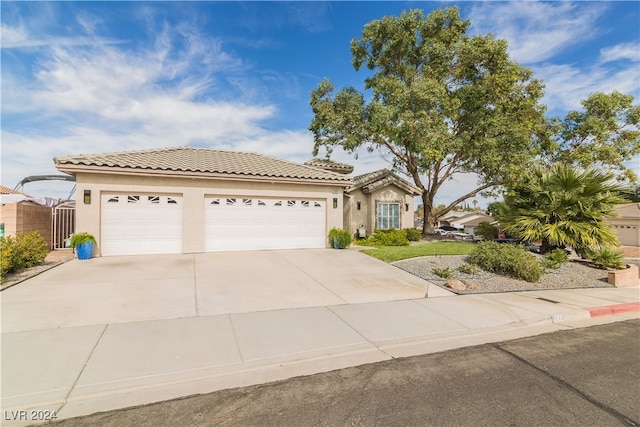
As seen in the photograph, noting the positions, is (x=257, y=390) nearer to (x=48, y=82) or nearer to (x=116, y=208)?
(x=116, y=208)

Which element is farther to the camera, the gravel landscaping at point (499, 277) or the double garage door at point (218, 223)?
the double garage door at point (218, 223)

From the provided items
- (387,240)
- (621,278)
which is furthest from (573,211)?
(387,240)

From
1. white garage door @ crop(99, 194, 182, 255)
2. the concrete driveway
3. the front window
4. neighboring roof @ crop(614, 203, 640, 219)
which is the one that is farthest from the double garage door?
neighboring roof @ crop(614, 203, 640, 219)

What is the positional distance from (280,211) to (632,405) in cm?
1195

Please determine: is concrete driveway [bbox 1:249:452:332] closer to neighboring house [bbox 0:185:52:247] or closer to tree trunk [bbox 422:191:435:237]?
neighboring house [bbox 0:185:52:247]

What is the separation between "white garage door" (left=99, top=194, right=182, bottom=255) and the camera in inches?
453

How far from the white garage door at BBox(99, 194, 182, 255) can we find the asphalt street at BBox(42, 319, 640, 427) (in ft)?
32.1

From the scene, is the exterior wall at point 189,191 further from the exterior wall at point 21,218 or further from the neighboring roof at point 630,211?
the neighboring roof at point 630,211

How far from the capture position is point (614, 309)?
7.40 meters

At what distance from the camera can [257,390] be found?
144 inches

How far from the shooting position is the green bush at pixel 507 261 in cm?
969

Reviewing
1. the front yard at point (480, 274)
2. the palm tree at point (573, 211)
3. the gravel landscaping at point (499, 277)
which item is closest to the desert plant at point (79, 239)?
the front yard at point (480, 274)

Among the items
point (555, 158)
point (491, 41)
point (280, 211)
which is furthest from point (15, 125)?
point (555, 158)

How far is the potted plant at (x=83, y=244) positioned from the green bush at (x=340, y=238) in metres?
9.16
